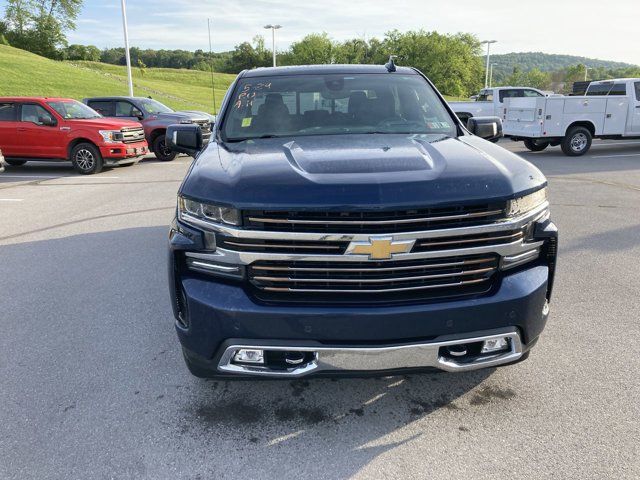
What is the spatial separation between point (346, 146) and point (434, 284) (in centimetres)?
102

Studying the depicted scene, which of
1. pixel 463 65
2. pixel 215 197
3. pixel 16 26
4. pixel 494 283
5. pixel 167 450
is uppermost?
pixel 16 26

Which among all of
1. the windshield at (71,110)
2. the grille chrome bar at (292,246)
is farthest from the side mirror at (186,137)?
the windshield at (71,110)

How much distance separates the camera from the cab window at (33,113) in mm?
12805

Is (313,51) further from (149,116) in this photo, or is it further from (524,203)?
(524,203)

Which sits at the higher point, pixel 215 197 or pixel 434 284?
pixel 215 197

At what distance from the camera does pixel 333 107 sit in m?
3.89

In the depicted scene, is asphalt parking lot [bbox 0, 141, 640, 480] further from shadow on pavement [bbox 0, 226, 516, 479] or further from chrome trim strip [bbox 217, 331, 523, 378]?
chrome trim strip [bbox 217, 331, 523, 378]

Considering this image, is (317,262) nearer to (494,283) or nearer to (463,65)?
(494,283)

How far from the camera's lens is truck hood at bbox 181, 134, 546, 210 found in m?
2.36

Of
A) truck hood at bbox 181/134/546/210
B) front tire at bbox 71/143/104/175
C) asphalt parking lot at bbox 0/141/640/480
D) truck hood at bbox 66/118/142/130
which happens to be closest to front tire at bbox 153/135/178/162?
truck hood at bbox 66/118/142/130

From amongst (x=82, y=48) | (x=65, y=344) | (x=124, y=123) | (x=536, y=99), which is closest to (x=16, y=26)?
(x=82, y=48)

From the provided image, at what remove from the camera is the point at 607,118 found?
14.4 m

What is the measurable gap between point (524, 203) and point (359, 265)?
2.93 ft

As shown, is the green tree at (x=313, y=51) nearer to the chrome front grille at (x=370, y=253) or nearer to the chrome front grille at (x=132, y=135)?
the chrome front grille at (x=132, y=135)
